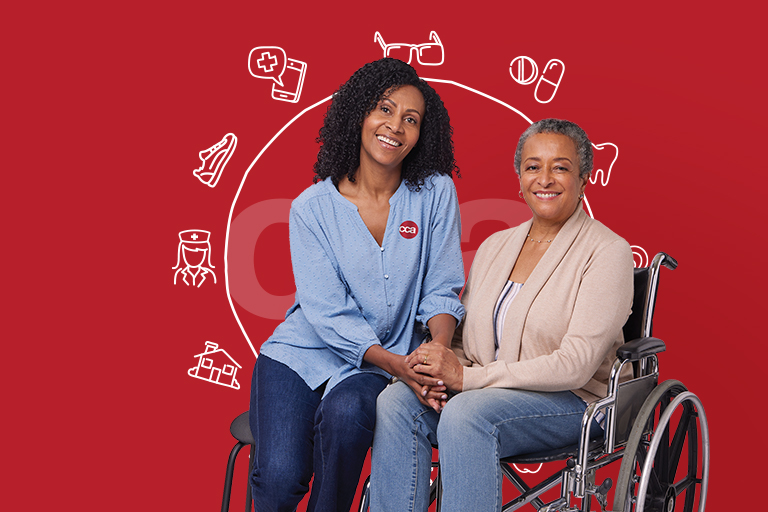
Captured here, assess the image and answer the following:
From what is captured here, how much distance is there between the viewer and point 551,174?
2.14m

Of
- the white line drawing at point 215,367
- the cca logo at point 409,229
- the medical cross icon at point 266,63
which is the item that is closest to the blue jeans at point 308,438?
the cca logo at point 409,229

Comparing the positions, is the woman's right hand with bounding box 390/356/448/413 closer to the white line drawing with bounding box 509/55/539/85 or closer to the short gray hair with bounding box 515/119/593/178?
the short gray hair with bounding box 515/119/593/178

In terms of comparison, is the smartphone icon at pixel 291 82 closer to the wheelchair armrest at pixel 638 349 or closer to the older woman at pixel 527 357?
the older woman at pixel 527 357

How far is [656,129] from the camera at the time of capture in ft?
9.79

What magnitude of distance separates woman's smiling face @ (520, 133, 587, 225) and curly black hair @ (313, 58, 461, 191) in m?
0.35

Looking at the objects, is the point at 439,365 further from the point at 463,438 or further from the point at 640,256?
the point at 640,256

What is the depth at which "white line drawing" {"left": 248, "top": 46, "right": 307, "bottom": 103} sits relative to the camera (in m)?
3.15

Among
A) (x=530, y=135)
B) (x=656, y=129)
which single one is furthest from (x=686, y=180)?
(x=530, y=135)

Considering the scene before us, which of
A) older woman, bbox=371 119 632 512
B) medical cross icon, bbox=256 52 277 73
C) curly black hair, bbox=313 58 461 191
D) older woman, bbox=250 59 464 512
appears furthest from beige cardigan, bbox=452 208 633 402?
medical cross icon, bbox=256 52 277 73

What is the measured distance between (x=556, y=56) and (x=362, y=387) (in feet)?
5.61

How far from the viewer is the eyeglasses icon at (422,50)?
309 centimetres

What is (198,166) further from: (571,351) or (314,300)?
(571,351)

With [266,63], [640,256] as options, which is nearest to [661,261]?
[640,256]

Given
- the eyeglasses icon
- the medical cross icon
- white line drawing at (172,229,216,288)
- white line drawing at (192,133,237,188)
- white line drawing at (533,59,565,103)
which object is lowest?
white line drawing at (172,229,216,288)
